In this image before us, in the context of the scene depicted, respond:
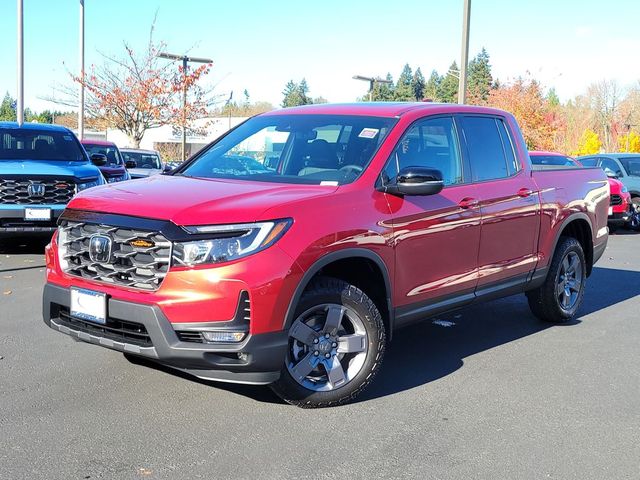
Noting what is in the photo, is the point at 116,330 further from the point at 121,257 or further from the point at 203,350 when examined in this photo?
the point at 203,350

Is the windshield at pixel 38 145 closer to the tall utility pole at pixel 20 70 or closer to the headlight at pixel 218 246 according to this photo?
the headlight at pixel 218 246

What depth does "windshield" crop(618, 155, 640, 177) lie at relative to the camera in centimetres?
1623

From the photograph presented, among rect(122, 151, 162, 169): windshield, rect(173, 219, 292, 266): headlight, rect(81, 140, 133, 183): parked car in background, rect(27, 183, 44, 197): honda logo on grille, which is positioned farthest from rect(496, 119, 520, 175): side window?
rect(122, 151, 162, 169): windshield

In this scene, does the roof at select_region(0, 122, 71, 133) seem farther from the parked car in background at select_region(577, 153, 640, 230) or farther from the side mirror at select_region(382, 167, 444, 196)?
the parked car in background at select_region(577, 153, 640, 230)

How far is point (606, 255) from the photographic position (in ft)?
39.1

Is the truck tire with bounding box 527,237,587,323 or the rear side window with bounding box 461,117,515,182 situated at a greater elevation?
the rear side window with bounding box 461,117,515,182

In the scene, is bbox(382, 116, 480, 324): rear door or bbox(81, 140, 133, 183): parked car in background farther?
bbox(81, 140, 133, 183): parked car in background

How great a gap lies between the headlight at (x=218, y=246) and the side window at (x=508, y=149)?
9.18 feet

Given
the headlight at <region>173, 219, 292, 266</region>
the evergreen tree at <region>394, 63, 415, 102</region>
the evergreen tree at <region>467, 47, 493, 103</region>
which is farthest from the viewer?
the evergreen tree at <region>394, 63, 415, 102</region>

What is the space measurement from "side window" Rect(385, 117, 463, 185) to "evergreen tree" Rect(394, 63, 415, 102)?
8867cm

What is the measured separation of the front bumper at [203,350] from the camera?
3885 mm

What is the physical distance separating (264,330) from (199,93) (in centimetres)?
3356

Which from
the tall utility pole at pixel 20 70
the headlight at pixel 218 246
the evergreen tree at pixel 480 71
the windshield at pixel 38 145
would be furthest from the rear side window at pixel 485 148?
the evergreen tree at pixel 480 71

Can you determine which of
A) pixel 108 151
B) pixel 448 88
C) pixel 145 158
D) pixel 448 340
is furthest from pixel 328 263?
pixel 448 88
